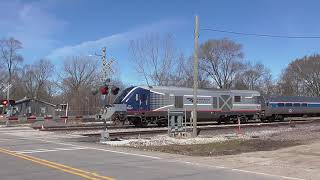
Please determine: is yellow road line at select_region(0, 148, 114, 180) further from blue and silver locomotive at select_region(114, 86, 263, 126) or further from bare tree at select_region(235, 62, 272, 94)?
bare tree at select_region(235, 62, 272, 94)

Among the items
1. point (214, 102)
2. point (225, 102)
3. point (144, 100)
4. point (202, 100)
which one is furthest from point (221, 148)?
point (225, 102)

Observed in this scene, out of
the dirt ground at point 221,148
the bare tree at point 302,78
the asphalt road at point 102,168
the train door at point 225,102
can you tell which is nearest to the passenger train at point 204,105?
the train door at point 225,102

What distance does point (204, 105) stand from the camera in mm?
44094

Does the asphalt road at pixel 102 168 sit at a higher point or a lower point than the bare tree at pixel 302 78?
lower

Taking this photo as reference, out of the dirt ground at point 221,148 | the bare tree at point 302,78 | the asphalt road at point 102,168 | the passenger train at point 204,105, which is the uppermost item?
the bare tree at point 302,78

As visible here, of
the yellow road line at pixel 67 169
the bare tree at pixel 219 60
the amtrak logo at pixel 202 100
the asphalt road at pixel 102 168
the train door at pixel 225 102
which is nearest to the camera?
the yellow road line at pixel 67 169

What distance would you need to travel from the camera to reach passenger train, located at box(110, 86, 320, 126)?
39156 mm

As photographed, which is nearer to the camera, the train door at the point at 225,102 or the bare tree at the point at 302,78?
the train door at the point at 225,102

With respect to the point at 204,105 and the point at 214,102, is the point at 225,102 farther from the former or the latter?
the point at 204,105

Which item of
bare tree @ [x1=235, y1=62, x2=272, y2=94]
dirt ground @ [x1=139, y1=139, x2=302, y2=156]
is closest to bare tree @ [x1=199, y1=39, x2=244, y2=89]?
bare tree @ [x1=235, y1=62, x2=272, y2=94]

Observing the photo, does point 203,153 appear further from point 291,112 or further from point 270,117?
point 291,112

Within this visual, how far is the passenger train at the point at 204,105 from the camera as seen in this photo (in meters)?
39.2

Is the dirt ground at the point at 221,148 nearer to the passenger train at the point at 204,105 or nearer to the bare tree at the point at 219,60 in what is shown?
the passenger train at the point at 204,105

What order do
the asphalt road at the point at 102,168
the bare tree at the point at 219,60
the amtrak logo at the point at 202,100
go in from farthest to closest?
the bare tree at the point at 219,60, the amtrak logo at the point at 202,100, the asphalt road at the point at 102,168
